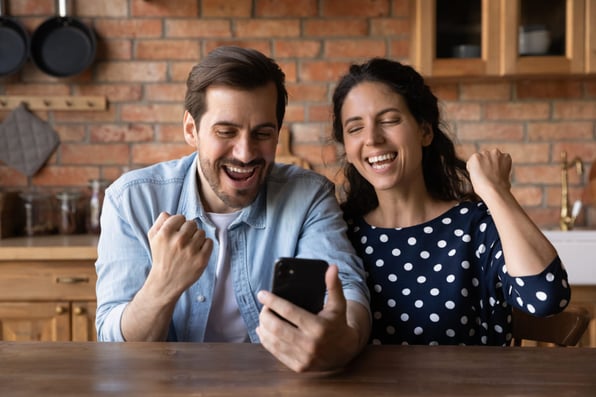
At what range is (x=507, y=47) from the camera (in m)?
2.61

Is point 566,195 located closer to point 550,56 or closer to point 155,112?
point 550,56

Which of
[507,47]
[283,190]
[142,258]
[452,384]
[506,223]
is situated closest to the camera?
[452,384]

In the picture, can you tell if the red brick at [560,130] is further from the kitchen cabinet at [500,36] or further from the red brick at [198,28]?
the red brick at [198,28]

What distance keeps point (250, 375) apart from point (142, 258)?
550 millimetres

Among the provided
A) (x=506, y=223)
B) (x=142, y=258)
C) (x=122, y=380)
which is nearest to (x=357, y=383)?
(x=122, y=380)

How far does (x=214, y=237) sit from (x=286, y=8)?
1658 mm

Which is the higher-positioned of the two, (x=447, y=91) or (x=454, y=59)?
(x=454, y=59)

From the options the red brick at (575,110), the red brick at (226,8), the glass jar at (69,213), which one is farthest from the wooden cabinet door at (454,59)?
the glass jar at (69,213)

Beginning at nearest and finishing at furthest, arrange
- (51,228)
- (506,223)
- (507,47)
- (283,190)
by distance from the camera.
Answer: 1. (506,223)
2. (283,190)
3. (507,47)
4. (51,228)

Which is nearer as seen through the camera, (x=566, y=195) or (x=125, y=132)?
(x=566, y=195)

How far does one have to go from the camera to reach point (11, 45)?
2.83 m

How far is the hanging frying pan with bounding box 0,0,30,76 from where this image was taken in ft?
9.27

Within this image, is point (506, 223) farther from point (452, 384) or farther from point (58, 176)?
point (58, 176)

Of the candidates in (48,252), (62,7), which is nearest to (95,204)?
(48,252)
